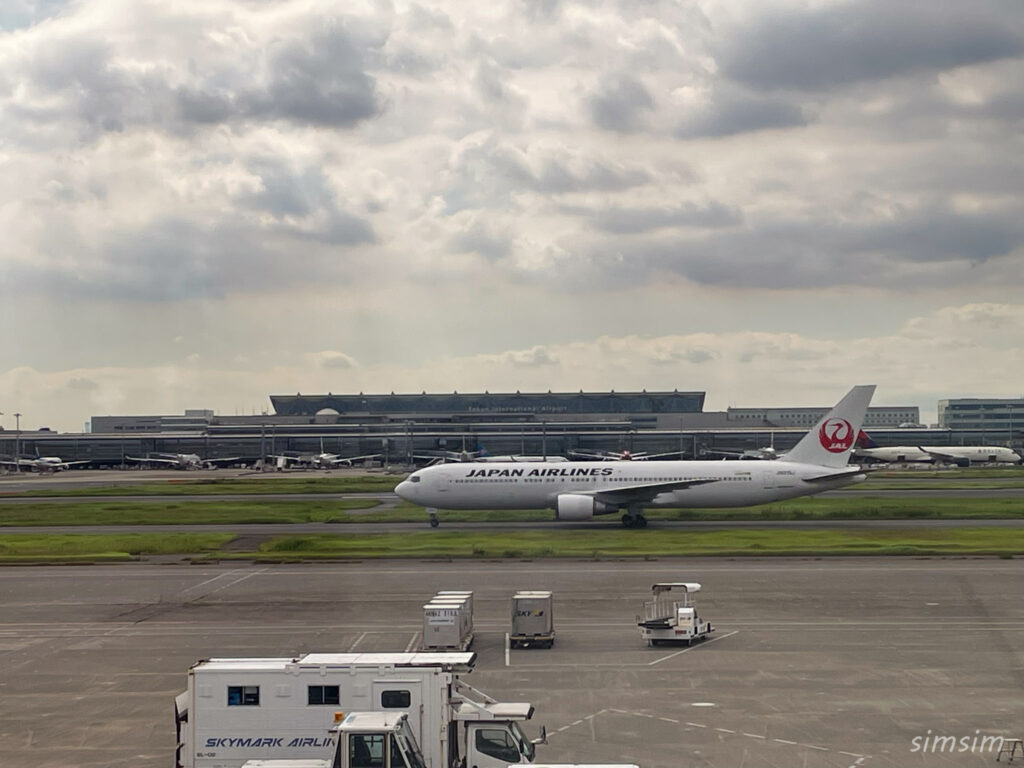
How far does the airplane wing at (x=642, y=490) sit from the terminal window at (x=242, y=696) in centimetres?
5621

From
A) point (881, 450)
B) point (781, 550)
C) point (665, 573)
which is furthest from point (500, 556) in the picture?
point (881, 450)

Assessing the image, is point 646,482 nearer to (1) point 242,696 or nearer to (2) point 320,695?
(2) point 320,695

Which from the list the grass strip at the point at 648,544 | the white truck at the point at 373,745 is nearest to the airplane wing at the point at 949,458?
the grass strip at the point at 648,544

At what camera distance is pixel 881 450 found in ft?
649

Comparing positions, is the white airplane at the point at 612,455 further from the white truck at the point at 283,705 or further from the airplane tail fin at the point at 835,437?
the white truck at the point at 283,705

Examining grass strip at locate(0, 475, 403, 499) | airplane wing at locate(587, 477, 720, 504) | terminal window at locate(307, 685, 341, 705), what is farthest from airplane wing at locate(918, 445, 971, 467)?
terminal window at locate(307, 685, 341, 705)

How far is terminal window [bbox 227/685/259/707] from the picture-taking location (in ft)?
76.2

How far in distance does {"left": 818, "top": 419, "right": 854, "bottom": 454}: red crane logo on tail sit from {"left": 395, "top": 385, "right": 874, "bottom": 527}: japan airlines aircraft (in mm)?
73

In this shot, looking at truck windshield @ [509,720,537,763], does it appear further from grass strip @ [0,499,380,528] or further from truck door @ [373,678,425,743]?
grass strip @ [0,499,380,528]

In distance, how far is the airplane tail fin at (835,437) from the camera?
79.8m

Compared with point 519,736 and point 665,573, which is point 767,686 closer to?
point 519,736

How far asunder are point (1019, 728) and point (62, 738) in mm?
24079

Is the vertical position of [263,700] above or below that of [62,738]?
above

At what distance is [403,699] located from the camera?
22.6 meters
